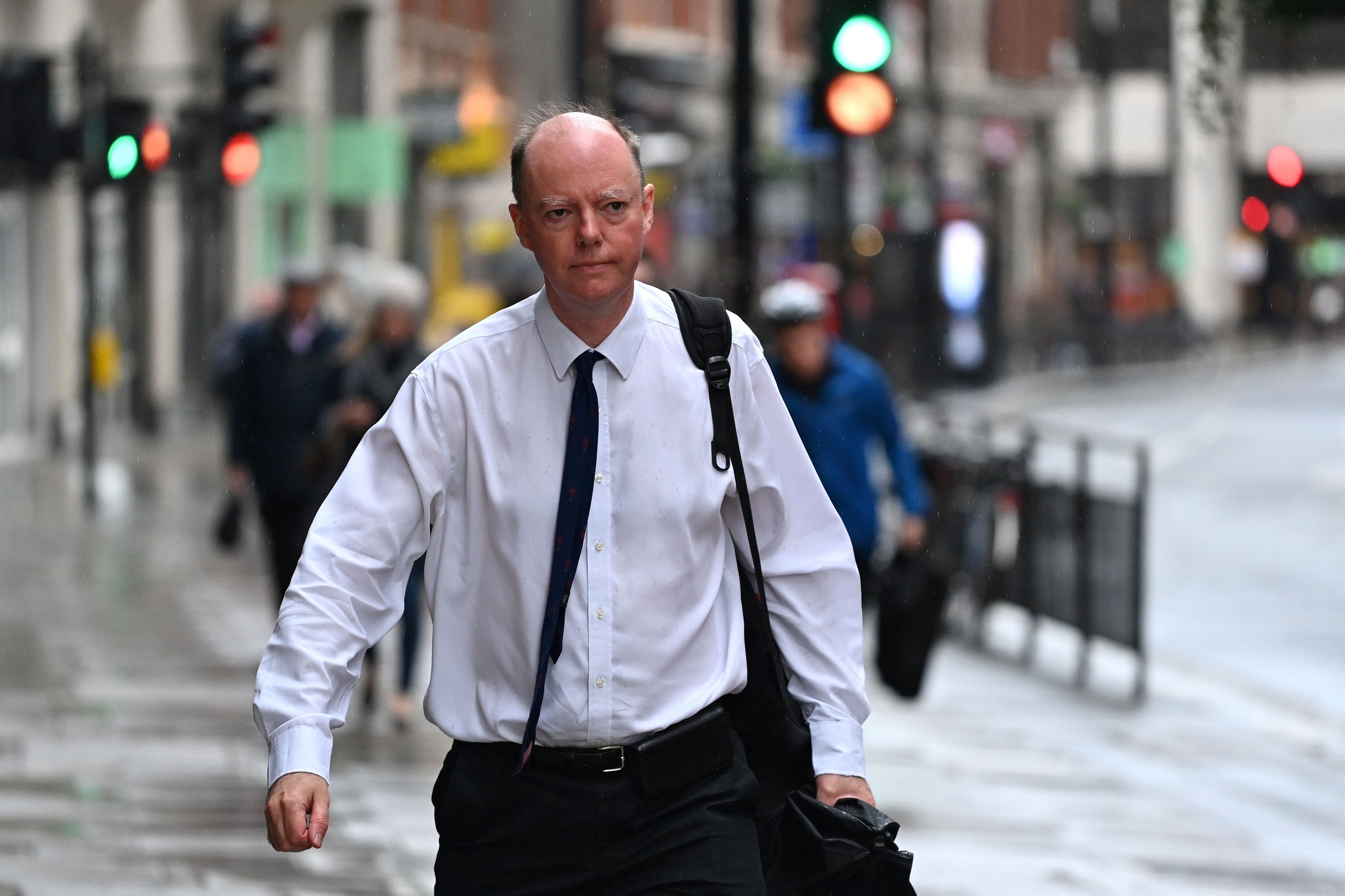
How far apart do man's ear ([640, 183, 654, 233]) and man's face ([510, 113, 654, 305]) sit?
0.04m

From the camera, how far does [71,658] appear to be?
10555 mm

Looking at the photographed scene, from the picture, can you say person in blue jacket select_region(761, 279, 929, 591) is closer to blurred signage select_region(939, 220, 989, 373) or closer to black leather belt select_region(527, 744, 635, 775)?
black leather belt select_region(527, 744, 635, 775)

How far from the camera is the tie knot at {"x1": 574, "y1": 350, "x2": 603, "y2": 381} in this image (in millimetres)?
3262

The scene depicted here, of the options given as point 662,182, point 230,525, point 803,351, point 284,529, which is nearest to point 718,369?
point 803,351

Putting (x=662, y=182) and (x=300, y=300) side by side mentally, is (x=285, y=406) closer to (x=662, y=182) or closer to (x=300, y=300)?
(x=300, y=300)

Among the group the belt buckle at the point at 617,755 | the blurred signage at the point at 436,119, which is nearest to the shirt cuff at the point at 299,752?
the belt buckle at the point at 617,755

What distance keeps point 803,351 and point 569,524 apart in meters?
4.94

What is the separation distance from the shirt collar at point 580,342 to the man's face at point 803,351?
473cm

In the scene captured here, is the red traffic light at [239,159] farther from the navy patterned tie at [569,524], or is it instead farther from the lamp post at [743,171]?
the navy patterned tie at [569,524]

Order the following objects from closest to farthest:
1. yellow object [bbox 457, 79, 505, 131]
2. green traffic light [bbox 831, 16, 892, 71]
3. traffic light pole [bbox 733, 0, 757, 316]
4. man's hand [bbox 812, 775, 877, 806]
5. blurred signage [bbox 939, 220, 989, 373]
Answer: man's hand [bbox 812, 775, 877, 806] < green traffic light [bbox 831, 16, 892, 71] < traffic light pole [bbox 733, 0, 757, 316] < blurred signage [bbox 939, 220, 989, 373] < yellow object [bbox 457, 79, 505, 131]

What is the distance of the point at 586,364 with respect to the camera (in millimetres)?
3268

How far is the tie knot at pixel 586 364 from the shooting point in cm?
326

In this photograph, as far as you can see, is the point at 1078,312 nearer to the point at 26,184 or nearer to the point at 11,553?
the point at 26,184

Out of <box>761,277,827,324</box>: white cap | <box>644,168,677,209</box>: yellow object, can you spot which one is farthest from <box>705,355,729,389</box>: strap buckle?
<box>644,168,677,209</box>: yellow object
